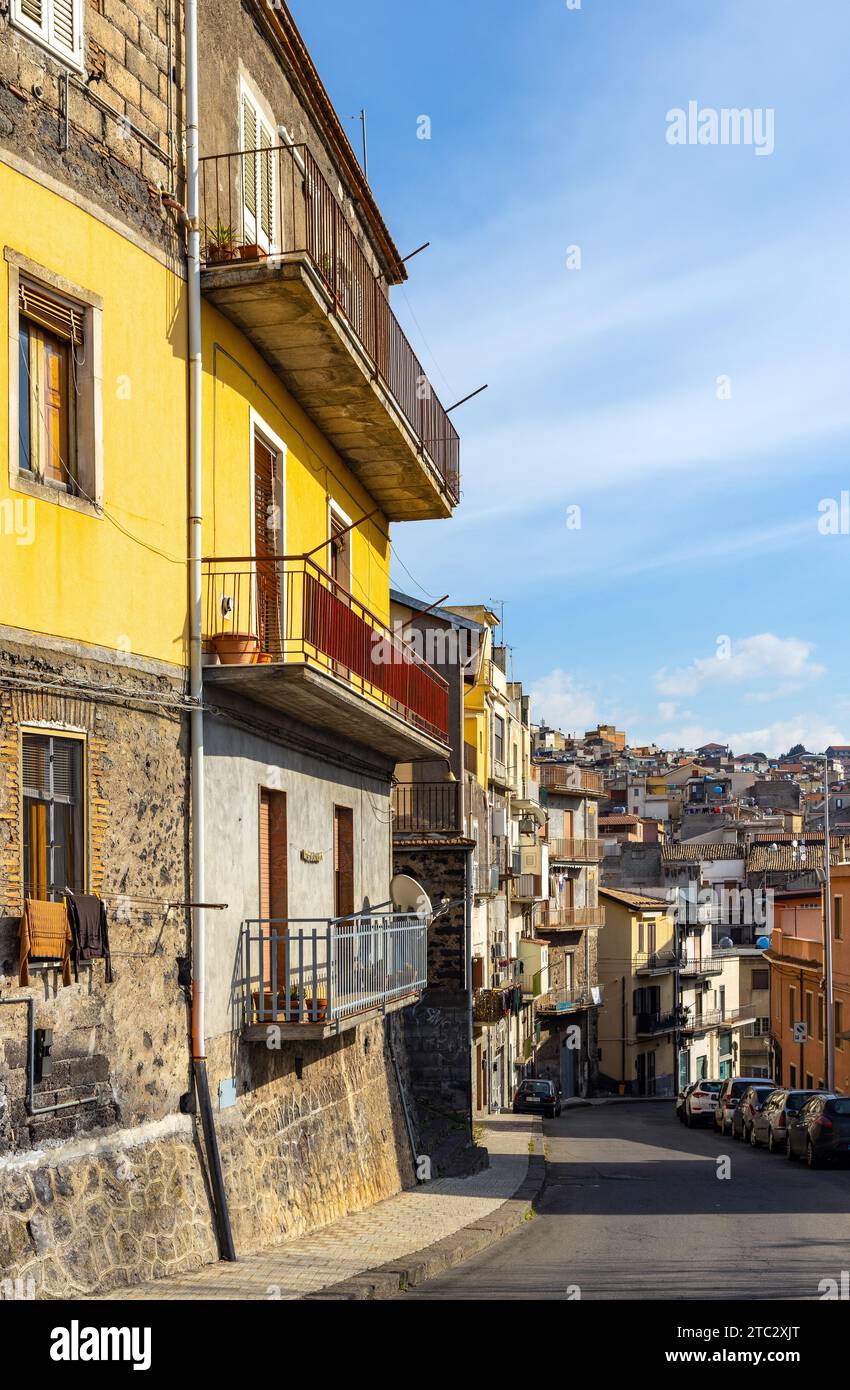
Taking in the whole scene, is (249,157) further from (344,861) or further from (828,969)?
(828,969)

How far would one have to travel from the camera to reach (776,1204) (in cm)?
2069

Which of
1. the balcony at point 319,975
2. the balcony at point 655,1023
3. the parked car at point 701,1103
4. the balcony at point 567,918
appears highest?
the balcony at point 319,975

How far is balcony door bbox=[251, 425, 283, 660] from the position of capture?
14.4 metres

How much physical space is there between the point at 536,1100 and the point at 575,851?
1969 cm

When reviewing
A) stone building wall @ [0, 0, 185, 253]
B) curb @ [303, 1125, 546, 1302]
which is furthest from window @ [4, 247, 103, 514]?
curb @ [303, 1125, 546, 1302]

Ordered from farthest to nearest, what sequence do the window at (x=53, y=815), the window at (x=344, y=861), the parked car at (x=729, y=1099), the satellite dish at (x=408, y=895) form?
1. the parked car at (x=729, y=1099)
2. the satellite dish at (x=408, y=895)
3. the window at (x=344, y=861)
4. the window at (x=53, y=815)

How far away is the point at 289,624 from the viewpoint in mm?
14070

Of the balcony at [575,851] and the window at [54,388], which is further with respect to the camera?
the balcony at [575,851]

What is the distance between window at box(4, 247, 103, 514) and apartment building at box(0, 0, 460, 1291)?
3 centimetres

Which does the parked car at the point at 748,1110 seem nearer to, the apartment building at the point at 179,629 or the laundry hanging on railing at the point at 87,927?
the apartment building at the point at 179,629

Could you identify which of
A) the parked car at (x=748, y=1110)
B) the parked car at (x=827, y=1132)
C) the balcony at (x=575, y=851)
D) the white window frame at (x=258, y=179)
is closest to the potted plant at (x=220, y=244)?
the white window frame at (x=258, y=179)

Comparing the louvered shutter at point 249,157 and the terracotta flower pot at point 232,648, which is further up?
the louvered shutter at point 249,157

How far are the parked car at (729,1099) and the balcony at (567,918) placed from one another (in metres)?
19.6

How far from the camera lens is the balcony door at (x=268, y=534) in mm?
14430
